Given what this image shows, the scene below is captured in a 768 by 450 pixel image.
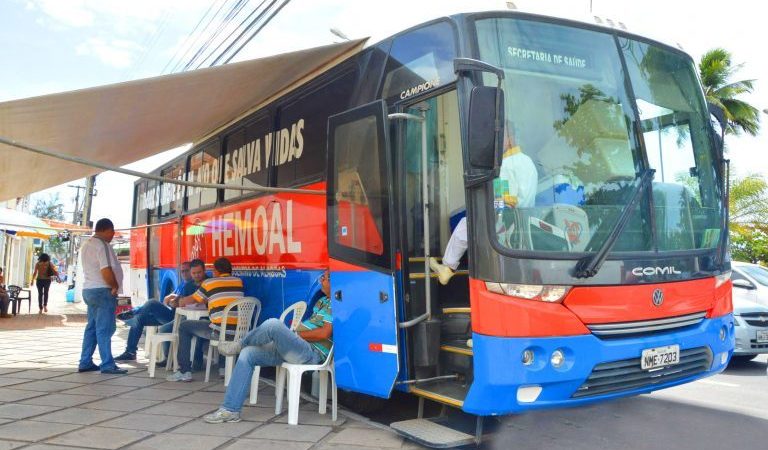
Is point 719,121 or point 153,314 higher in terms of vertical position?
point 719,121

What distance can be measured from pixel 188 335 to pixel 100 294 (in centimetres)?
133

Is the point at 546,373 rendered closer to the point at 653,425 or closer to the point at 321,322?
the point at 653,425

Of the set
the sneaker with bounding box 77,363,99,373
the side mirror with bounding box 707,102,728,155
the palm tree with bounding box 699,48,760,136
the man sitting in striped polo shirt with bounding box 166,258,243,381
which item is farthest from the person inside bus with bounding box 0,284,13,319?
the palm tree with bounding box 699,48,760,136

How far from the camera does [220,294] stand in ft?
24.4

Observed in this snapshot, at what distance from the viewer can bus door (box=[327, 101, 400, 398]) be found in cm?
502

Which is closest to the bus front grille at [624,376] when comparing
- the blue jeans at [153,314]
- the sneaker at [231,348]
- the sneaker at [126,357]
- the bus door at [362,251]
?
the bus door at [362,251]

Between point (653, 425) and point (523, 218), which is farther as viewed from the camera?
point (653, 425)

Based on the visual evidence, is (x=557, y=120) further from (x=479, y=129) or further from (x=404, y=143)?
(x=404, y=143)

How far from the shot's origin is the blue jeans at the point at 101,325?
799 centimetres

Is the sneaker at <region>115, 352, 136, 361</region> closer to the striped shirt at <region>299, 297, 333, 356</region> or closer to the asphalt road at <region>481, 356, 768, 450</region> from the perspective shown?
the striped shirt at <region>299, 297, 333, 356</region>

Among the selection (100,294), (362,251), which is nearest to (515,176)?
(362,251)

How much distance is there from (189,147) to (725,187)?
8.42m

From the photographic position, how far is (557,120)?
15.0 feet

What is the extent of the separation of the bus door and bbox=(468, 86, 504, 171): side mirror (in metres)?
1.09
